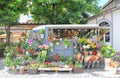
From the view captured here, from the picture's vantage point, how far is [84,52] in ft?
44.7

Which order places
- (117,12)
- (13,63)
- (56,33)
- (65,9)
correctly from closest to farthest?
(13,63), (56,33), (117,12), (65,9)

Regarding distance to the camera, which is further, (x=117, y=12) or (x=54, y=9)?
(x=54, y=9)

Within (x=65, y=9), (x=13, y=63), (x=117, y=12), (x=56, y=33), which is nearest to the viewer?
(x=13, y=63)

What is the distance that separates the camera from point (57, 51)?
45.6 feet

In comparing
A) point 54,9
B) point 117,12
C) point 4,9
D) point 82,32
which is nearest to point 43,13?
point 54,9

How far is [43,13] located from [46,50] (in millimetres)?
9421

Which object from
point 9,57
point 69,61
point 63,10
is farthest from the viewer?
point 63,10

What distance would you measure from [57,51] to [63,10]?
28.7 ft

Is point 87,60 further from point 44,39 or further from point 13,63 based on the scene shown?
point 13,63

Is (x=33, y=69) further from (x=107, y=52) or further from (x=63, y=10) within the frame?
(x=63, y=10)

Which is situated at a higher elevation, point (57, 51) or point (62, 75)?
point (57, 51)

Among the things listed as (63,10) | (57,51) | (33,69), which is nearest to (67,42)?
(57,51)

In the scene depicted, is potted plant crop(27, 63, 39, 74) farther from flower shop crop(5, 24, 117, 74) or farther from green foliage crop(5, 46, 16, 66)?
green foliage crop(5, 46, 16, 66)

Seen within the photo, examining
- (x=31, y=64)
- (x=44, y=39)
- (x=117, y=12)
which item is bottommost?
(x=31, y=64)
